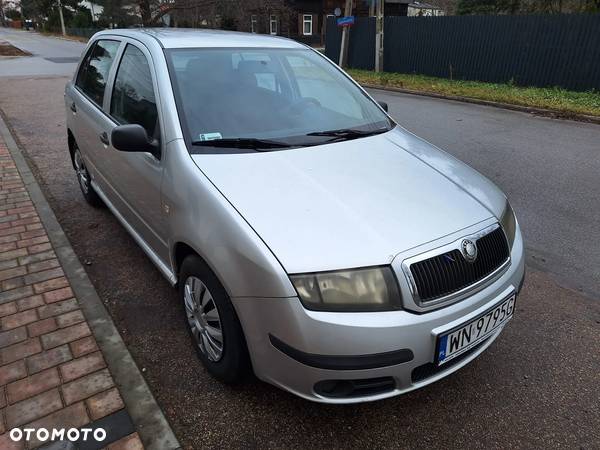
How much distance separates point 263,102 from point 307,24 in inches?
Answer: 1464

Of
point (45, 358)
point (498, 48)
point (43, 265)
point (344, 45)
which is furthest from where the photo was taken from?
point (344, 45)

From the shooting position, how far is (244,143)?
2557 millimetres

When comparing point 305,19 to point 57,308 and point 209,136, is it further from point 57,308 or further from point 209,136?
point 57,308

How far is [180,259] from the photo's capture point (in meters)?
2.55

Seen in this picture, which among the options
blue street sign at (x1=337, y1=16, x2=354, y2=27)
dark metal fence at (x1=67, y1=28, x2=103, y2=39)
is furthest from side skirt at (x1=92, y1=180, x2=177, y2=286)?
dark metal fence at (x1=67, y1=28, x2=103, y2=39)

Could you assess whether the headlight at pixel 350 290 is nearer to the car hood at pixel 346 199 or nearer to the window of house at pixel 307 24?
the car hood at pixel 346 199

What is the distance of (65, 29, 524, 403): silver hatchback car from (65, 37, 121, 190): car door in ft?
1.18

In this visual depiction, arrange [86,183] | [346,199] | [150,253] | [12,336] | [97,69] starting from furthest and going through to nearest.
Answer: [86,183]
[97,69]
[150,253]
[12,336]
[346,199]

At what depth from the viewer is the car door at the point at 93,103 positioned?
358cm

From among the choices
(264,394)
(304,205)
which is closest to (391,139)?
(304,205)

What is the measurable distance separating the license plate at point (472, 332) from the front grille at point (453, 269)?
166 millimetres

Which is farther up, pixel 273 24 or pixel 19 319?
pixel 273 24

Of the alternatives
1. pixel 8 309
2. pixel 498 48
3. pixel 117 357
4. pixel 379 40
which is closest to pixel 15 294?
pixel 8 309

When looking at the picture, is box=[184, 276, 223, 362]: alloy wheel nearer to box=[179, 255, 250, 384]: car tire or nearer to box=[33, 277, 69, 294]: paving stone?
box=[179, 255, 250, 384]: car tire
